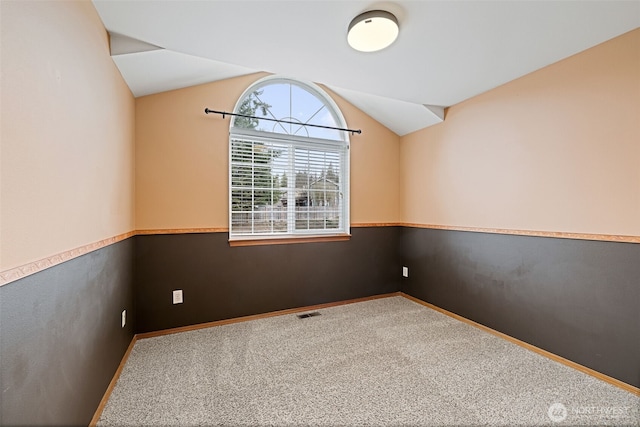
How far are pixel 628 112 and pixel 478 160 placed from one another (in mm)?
1116

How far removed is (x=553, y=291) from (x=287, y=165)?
2799mm

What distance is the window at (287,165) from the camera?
316 cm

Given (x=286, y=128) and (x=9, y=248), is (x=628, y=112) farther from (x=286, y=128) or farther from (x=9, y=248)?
(x=9, y=248)

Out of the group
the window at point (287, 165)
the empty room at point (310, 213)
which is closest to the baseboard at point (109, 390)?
the empty room at point (310, 213)

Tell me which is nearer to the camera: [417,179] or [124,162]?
[124,162]

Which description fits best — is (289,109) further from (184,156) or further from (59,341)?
(59,341)

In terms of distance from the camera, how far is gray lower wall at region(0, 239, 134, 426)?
0.91m

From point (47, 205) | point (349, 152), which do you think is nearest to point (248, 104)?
point (349, 152)

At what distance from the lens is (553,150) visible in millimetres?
2301

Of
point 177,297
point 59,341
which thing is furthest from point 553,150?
point 177,297

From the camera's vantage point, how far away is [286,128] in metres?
3.37

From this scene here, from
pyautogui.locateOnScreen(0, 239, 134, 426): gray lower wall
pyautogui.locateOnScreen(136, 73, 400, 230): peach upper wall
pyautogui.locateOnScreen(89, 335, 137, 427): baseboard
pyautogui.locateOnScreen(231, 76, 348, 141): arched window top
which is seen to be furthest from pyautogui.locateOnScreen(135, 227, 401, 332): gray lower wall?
pyautogui.locateOnScreen(231, 76, 348, 141): arched window top

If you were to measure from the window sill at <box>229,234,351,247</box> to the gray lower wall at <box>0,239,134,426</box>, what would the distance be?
48.3 inches

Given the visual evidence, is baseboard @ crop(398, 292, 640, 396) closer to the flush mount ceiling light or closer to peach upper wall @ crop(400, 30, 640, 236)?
peach upper wall @ crop(400, 30, 640, 236)
